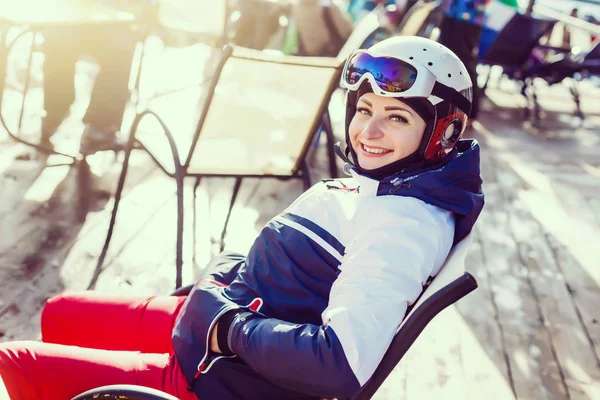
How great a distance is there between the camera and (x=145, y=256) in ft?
8.18

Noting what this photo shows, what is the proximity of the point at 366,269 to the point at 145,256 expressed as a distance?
1620 millimetres

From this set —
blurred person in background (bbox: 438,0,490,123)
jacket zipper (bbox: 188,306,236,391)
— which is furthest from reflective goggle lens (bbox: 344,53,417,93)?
blurred person in background (bbox: 438,0,490,123)

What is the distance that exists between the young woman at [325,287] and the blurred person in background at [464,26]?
367cm

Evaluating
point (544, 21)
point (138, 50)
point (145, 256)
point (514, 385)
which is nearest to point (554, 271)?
point (514, 385)

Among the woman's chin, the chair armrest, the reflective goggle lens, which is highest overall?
the reflective goggle lens

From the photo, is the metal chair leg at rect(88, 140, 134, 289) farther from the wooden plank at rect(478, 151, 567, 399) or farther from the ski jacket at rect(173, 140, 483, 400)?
the wooden plank at rect(478, 151, 567, 399)

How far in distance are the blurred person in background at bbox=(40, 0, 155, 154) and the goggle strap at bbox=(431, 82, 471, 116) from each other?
7.30 ft

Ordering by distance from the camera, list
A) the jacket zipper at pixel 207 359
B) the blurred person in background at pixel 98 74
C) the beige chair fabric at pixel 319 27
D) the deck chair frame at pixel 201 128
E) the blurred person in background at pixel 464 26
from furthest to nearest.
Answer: the blurred person in background at pixel 464 26 < the beige chair fabric at pixel 319 27 < the blurred person in background at pixel 98 74 < the deck chair frame at pixel 201 128 < the jacket zipper at pixel 207 359

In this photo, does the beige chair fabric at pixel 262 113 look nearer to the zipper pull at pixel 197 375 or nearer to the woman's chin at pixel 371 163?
the woman's chin at pixel 371 163

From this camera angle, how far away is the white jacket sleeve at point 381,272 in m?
1.02

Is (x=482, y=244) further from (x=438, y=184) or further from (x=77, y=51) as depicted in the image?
(x=77, y=51)

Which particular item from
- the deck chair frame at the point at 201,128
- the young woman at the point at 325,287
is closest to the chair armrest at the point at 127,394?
the young woman at the point at 325,287

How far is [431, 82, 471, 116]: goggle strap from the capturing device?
1.25 meters

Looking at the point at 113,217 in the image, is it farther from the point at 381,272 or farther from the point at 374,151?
the point at 381,272
